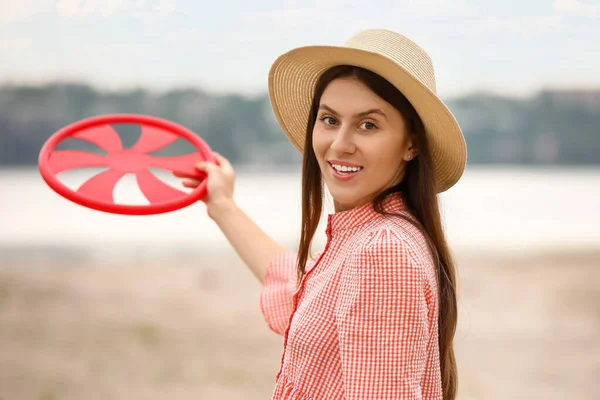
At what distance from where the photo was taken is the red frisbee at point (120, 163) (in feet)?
5.34

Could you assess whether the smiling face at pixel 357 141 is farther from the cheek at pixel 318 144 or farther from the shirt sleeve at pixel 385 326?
the shirt sleeve at pixel 385 326

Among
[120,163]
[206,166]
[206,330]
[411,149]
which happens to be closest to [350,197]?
[411,149]

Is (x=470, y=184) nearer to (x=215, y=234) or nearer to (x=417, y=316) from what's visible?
(x=215, y=234)

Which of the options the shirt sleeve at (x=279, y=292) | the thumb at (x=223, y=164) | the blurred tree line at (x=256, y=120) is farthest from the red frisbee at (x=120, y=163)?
the blurred tree line at (x=256, y=120)

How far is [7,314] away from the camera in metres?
4.91

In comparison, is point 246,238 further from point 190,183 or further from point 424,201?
point 424,201

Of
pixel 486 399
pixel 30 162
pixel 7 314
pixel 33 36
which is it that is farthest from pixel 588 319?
pixel 30 162

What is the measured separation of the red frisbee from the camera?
163cm

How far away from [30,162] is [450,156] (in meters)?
6.90

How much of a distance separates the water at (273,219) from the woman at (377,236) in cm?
430

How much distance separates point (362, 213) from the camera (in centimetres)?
135

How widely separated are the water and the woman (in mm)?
4296

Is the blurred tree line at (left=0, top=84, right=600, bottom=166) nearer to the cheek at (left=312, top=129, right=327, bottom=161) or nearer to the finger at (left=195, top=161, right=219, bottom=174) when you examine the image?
the finger at (left=195, top=161, right=219, bottom=174)

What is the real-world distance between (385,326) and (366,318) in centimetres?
3
